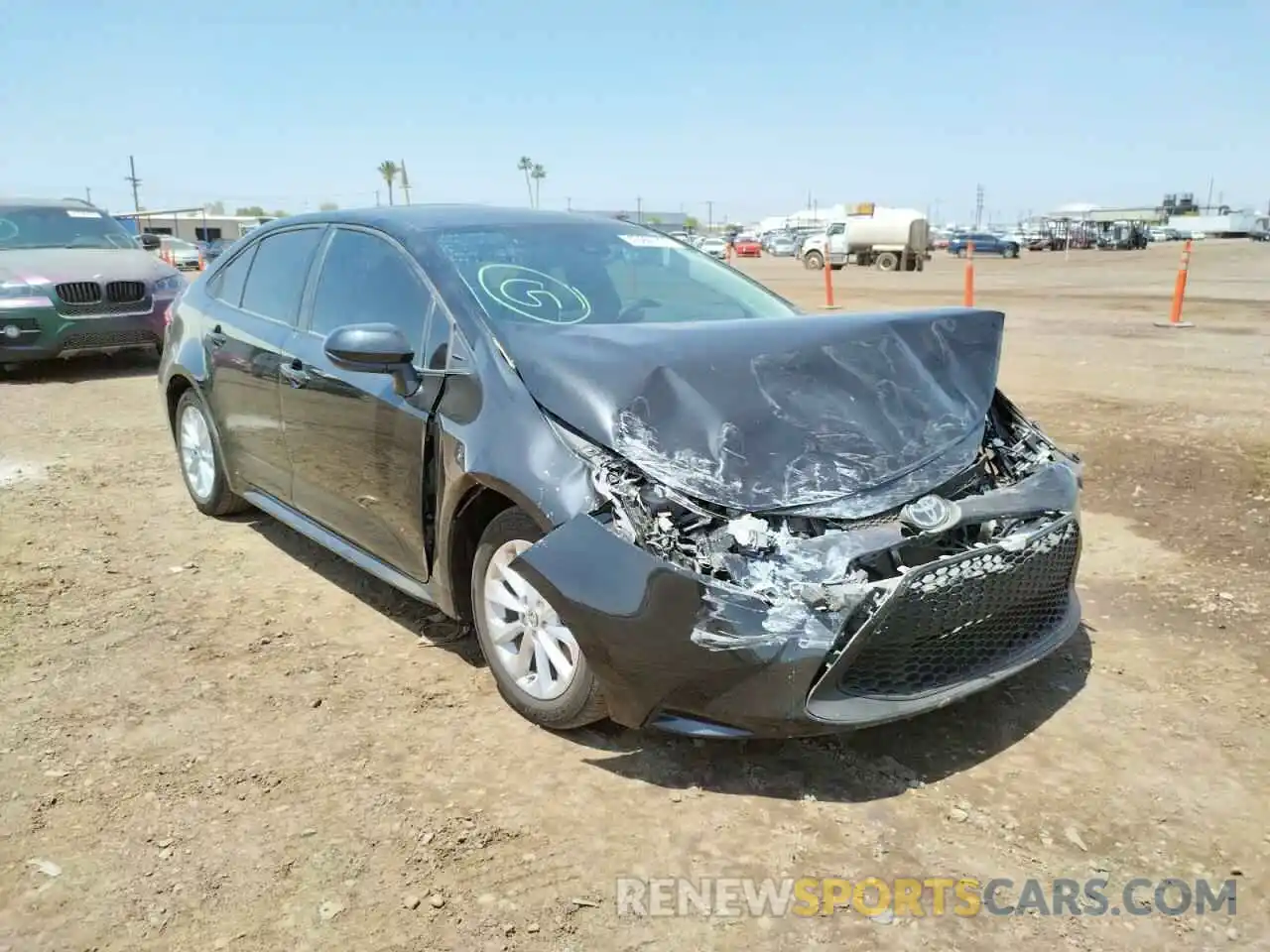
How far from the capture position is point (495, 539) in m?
3.09

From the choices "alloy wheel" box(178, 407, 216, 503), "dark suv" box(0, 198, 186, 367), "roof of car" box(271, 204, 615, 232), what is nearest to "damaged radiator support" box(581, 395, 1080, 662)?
"roof of car" box(271, 204, 615, 232)

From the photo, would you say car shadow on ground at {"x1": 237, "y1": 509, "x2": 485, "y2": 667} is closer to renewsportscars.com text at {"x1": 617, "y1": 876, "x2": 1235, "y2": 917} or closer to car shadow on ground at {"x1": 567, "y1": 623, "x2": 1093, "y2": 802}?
car shadow on ground at {"x1": 567, "y1": 623, "x2": 1093, "y2": 802}

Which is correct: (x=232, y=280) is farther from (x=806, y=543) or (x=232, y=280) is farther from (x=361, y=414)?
(x=806, y=543)

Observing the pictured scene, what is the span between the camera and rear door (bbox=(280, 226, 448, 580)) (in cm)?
343

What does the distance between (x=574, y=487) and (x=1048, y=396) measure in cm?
692

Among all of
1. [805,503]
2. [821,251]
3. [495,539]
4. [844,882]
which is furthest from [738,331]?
[821,251]

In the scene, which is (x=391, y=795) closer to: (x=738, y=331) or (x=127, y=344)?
(x=738, y=331)

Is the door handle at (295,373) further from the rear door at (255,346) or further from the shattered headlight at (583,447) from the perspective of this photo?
the shattered headlight at (583,447)

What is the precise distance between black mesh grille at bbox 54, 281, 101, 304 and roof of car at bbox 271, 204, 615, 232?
6357 millimetres

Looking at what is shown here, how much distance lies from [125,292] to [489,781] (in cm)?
883

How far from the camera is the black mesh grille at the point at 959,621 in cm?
262

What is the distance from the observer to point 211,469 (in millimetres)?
5195

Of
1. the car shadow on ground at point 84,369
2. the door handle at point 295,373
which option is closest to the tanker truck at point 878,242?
the car shadow on ground at point 84,369

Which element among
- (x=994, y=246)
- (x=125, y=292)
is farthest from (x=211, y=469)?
(x=994, y=246)
